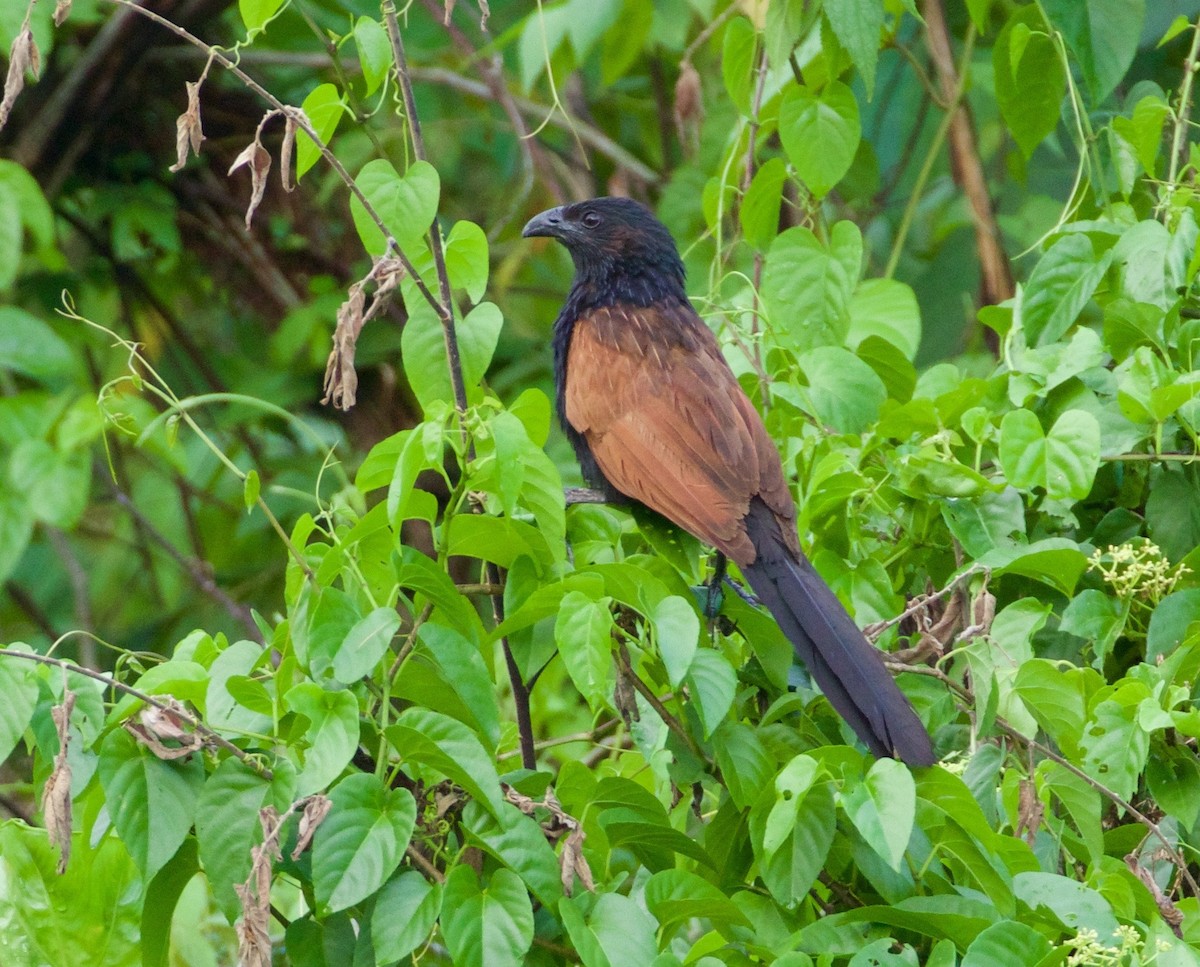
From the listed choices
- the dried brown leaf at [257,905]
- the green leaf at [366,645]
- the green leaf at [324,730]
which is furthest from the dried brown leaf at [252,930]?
Answer: the green leaf at [366,645]

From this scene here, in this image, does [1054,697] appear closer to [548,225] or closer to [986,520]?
[986,520]

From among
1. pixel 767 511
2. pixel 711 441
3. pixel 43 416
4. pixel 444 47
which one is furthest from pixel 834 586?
pixel 444 47

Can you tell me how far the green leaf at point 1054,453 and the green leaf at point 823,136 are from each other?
63 cm

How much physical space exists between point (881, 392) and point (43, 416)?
6.38ft

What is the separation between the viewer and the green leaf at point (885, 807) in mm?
1289

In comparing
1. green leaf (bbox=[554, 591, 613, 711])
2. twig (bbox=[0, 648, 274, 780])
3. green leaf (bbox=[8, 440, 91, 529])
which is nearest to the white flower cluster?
green leaf (bbox=[554, 591, 613, 711])

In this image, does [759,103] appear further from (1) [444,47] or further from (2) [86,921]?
(1) [444,47]

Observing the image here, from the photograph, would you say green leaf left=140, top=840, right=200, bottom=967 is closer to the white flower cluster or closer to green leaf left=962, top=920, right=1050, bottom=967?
green leaf left=962, top=920, right=1050, bottom=967

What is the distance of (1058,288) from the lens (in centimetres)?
204

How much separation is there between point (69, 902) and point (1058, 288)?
149 centimetres

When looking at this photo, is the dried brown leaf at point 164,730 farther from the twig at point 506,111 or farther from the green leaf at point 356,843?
the twig at point 506,111

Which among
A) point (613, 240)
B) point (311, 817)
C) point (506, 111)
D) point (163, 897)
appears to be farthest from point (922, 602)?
point (506, 111)

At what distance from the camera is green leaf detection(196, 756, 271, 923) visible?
128 centimetres

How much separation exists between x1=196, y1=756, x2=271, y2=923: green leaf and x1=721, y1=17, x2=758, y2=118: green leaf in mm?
1542
